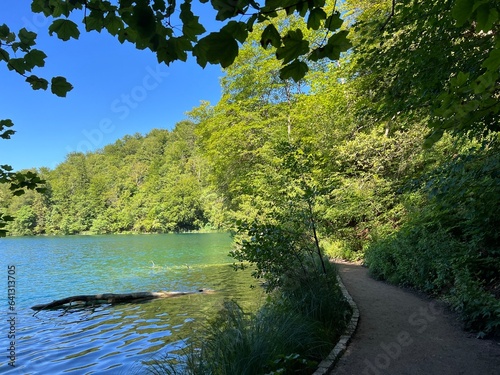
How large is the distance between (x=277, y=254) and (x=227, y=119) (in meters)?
15.9

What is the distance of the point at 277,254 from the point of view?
6.41 meters

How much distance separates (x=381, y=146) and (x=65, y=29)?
49.1 ft

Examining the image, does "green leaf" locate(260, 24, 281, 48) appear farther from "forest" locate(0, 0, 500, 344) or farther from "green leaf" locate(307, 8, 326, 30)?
"green leaf" locate(307, 8, 326, 30)

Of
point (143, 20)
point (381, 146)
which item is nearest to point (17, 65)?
point (143, 20)

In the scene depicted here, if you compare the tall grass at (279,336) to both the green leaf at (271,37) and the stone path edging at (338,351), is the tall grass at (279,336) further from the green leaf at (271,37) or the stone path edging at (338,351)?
the green leaf at (271,37)

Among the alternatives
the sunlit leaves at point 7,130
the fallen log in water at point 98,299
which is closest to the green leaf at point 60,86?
the sunlit leaves at point 7,130

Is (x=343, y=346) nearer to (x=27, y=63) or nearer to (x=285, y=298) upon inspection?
(x=285, y=298)

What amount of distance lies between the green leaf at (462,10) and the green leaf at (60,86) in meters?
1.75

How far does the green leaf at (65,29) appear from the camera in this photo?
1631 mm

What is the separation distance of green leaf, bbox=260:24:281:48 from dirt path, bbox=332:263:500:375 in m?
3.99

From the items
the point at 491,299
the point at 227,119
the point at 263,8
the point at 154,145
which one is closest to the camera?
the point at 263,8

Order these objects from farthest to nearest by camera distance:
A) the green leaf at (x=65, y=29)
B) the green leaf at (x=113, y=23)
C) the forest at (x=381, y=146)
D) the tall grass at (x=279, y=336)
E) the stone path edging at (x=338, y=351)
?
the forest at (x=381, y=146)
the stone path edging at (x=338, y=351)
the tall grass at (x=279, y=336)
the green leaf at (x=113, y=23)
the green leaf at (x=65, y=29)

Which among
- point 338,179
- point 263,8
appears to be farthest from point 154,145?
point 263,8

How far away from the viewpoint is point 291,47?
1.24 metres
